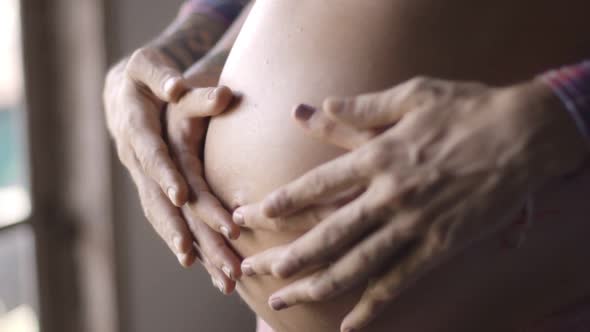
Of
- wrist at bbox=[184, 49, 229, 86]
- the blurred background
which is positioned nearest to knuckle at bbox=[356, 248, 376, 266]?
wrist at bbox=[184, 49, 229, 86]

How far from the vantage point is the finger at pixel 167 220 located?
27.0 inches

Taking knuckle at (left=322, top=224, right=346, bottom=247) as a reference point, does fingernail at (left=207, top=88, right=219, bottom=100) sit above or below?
above

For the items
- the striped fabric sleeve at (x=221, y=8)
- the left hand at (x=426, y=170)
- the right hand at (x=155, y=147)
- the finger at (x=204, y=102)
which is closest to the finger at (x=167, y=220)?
the right hand at (x=155, y=147)

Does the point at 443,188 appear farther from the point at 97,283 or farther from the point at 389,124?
the point at 97,283

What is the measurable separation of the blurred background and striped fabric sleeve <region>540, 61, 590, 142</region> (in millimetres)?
1068

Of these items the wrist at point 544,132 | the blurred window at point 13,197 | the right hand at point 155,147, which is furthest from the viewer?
the blurred window at point 13,197

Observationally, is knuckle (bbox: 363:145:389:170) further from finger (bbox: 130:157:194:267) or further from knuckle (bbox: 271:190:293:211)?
finger (bbox: 130:157:194:267)

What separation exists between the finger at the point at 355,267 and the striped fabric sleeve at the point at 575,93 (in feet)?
0.47

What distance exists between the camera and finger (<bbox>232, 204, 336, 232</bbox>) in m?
0.55

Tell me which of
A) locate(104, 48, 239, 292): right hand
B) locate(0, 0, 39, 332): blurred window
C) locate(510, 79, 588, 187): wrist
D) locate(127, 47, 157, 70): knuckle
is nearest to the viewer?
locate(510, 79, 588, 187): wrist

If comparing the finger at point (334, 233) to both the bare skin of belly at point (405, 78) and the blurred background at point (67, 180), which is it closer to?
the bare skin of belly at point (405, 78)

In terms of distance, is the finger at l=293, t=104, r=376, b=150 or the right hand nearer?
the finger at l=293, t=104, r=376, b=150

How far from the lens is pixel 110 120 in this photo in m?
0.86

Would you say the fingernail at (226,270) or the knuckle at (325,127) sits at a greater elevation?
the knuckle at (325,127)
